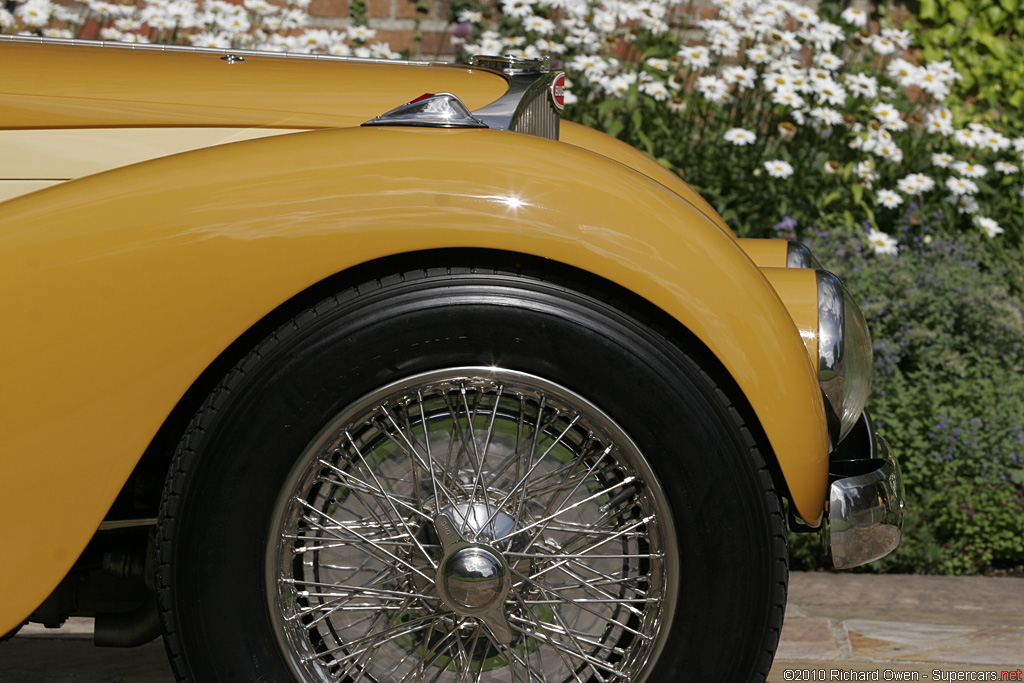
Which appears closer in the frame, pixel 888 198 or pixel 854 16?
pixel 888 198

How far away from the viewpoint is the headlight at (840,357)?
166cm

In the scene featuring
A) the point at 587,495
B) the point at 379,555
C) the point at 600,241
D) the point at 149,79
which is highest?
the point at 149,79

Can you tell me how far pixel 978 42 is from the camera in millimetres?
4820

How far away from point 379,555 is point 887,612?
171 centimetres

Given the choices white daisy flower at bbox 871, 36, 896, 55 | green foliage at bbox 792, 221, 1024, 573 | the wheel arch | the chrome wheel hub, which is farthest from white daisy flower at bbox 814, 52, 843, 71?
the chrome wheel hub

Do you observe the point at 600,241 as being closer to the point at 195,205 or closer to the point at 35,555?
the point at 195,205

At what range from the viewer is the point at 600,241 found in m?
1.48

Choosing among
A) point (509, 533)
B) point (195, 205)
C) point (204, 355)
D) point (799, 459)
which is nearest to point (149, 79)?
point (195, 205)

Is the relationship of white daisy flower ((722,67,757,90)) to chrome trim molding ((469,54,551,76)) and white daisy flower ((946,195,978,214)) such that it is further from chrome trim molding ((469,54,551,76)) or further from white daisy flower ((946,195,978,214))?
chrome trim molding ((469,54,551,76))

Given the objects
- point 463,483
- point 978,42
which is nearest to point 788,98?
point 978,42

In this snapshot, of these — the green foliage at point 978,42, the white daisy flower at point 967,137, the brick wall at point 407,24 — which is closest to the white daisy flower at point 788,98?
the white daisy flower at point 967,137

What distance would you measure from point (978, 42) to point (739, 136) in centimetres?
186

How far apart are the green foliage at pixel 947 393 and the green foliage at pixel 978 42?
1446mm

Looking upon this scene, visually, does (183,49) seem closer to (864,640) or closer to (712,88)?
(864,640)
